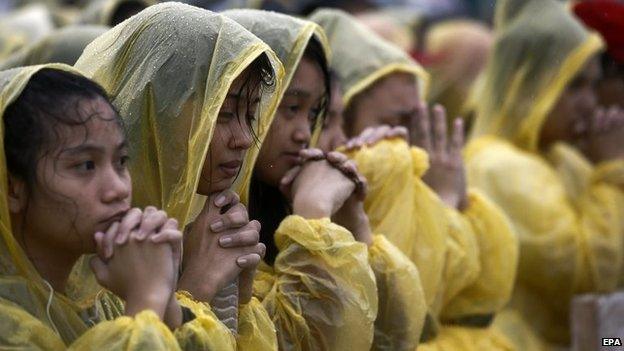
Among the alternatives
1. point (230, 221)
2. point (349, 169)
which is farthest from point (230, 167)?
point (349, 169)

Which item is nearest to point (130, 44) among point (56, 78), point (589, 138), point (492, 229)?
point (56, 78)

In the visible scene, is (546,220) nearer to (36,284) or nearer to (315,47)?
(315,47)

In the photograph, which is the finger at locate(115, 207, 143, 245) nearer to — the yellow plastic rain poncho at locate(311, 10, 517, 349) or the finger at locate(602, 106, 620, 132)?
the yellow plastic rain poncho at locate(311, 10, 517, 349)

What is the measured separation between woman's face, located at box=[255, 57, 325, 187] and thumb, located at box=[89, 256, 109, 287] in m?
1.10

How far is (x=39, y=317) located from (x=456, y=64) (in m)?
5.29

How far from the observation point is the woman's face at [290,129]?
4000mm

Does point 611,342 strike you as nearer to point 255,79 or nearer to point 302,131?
point 302,131

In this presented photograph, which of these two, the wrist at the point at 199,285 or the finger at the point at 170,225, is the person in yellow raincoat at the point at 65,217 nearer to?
the finger at the point at 170,225

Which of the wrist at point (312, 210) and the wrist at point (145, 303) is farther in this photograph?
the wrist at point (312, 210)

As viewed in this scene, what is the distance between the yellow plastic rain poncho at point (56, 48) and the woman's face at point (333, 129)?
3.10 feet

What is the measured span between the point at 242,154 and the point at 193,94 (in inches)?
9.2

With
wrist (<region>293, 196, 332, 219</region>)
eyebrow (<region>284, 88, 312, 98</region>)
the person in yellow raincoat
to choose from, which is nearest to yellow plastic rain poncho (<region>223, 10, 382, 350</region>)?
wrist (<region>293, 196, 332, 219</region>)

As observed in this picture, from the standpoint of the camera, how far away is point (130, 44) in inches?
136

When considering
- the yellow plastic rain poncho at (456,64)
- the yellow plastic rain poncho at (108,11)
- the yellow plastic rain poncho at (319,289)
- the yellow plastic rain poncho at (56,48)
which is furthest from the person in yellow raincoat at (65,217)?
the yellow plastic rain poncho at (456,64)
